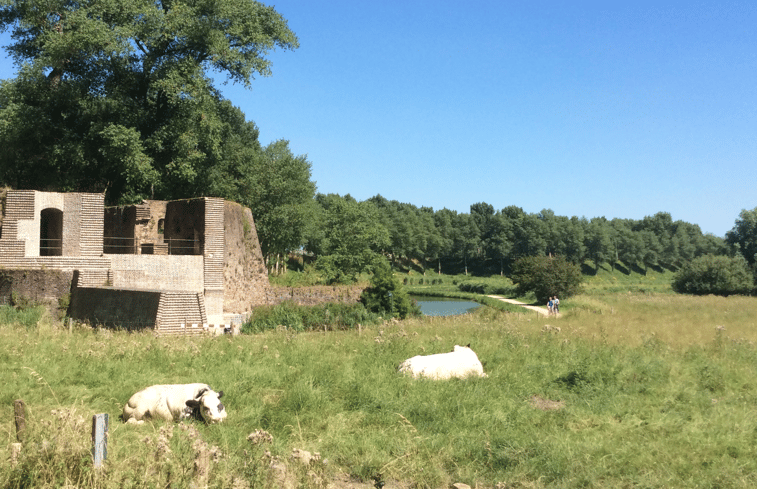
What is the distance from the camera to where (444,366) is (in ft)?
36.9

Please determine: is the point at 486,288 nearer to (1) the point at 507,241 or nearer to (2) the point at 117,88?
(1) the point at 507,241

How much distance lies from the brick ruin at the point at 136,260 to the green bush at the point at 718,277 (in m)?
55.2

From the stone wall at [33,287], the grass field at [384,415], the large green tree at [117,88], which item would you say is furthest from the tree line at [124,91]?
the grass field at [384,415]

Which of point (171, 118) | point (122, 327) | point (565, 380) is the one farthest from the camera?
point (171, 118)

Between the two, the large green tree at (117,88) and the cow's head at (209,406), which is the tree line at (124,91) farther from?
the cow's head at (209,406)

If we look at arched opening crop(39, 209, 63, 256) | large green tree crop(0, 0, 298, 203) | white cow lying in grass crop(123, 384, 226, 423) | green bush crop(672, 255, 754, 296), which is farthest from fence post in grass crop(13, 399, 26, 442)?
green bush crop(672, 255, 754, 296)

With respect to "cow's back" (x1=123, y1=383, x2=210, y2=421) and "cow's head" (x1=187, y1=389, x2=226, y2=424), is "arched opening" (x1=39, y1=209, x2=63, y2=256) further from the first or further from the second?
"cow's head" (x1=187, y1=389, x2=226, y2=424)

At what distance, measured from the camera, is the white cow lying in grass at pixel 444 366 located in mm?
10992

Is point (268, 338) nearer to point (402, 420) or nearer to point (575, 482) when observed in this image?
point (402, 420)

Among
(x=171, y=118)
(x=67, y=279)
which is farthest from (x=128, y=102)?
(x=67, y=279)

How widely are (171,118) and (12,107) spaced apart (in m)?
7.66

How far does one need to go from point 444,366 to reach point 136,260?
1526cm

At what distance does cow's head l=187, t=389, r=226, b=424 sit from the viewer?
26.4 feet

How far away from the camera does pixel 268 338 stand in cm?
1502
